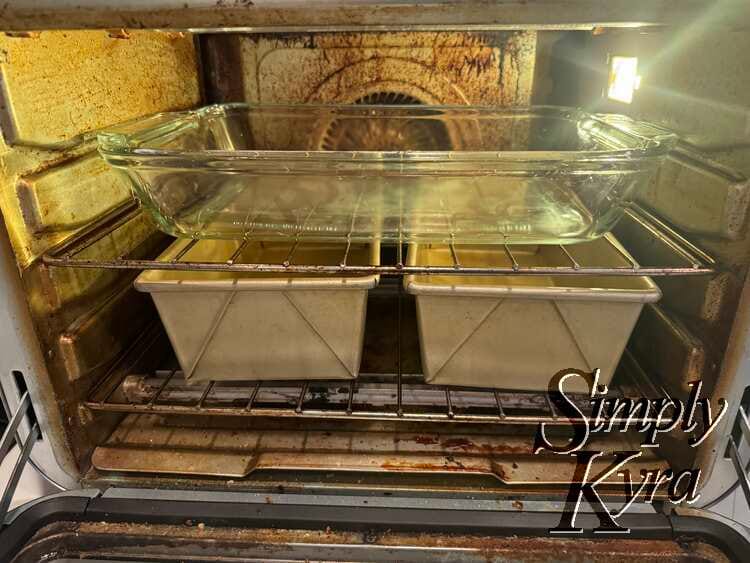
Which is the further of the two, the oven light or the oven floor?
the oven light

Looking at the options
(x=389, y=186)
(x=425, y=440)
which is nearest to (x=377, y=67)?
(x=389, y=186)

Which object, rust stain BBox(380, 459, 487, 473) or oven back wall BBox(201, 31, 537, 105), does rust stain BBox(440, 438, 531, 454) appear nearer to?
rust stain BBox(380, 459, 487, 473)

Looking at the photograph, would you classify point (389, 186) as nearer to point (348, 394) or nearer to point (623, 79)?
point (348, 394)

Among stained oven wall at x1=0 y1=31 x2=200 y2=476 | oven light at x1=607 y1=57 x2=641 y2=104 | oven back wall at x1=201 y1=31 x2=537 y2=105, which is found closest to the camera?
stained oven wall at x1=0 y1=31 x2=200 y2=476

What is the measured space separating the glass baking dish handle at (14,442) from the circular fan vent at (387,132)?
2.25 feet

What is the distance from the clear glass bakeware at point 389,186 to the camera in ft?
2.11

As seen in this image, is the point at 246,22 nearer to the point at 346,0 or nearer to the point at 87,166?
the point at 346,0

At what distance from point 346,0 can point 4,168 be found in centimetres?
44

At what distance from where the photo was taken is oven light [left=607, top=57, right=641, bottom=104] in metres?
0.87

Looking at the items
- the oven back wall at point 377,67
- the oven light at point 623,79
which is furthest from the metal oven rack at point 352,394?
the oven back wall at point 377,67

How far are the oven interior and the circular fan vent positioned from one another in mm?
294

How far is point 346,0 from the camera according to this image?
19.4 inches

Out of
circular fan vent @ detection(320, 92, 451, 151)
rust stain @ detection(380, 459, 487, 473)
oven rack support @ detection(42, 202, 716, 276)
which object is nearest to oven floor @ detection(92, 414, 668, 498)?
rust stain @ detection(380, 459, 487, 473)

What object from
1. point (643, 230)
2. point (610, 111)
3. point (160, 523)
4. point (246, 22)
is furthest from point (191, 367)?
point (610, 111)
